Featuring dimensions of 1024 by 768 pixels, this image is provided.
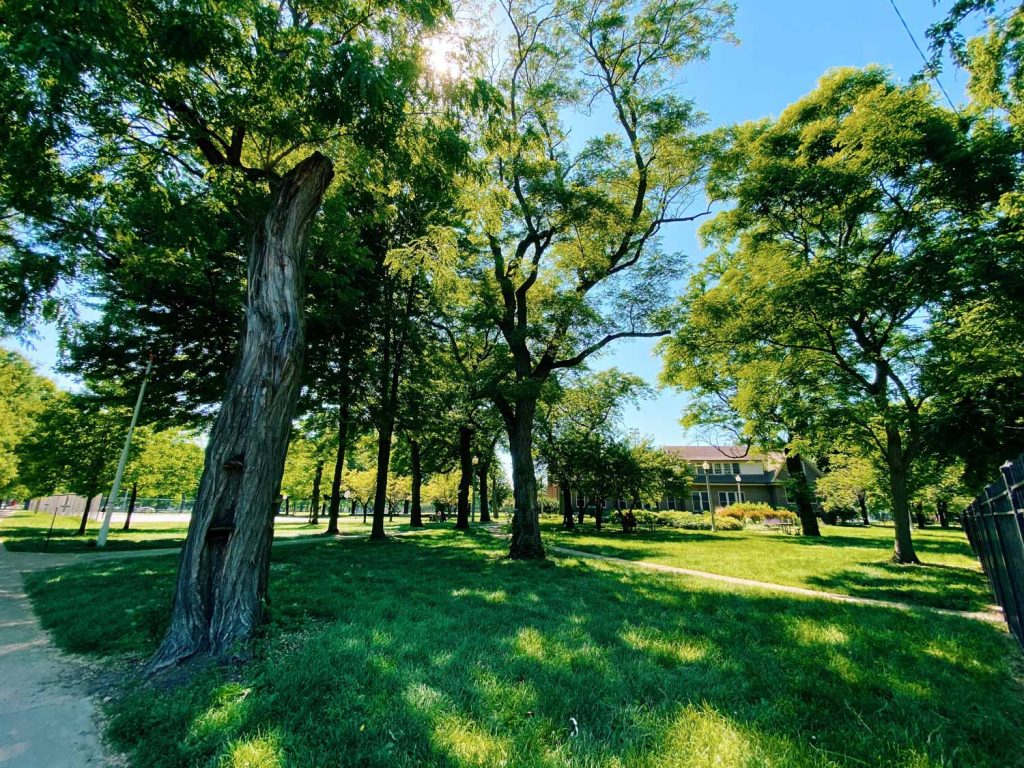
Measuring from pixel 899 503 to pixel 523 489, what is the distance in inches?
429

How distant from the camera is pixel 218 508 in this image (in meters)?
4.87

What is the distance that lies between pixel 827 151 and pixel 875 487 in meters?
21.4

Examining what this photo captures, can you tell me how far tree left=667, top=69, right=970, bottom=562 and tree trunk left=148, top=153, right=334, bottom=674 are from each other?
10.4m

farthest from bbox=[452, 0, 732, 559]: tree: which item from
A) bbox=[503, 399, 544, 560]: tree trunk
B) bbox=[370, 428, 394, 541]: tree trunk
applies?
bbox=[370, 428, 394, 541]: tree trunk

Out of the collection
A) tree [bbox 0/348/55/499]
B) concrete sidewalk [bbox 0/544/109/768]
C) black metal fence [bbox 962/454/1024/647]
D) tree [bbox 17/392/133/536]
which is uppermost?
tree [bbox 0/348/55/499]

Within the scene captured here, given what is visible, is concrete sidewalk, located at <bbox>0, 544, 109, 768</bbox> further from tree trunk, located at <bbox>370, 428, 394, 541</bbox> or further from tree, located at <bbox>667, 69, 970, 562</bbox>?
tree, located at <bbox>667, 69, 970, 562</bbox>

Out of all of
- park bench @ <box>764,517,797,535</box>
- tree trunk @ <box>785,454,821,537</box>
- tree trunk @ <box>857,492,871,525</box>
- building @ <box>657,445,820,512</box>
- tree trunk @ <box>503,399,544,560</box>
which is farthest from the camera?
building @ <box>657,445,820,512</box>

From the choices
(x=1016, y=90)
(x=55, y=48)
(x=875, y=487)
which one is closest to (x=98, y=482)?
(x=55, y=48)

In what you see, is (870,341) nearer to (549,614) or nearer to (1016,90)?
(1016,90)

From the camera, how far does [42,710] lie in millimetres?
3441

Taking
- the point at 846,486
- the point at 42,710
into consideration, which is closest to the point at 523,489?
the point at 42,710

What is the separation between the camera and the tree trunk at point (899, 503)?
39.9 feet

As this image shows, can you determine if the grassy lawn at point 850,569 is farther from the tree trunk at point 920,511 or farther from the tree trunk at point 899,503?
the tree trunk at point 920,511

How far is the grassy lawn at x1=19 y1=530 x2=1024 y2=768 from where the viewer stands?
2785mm
